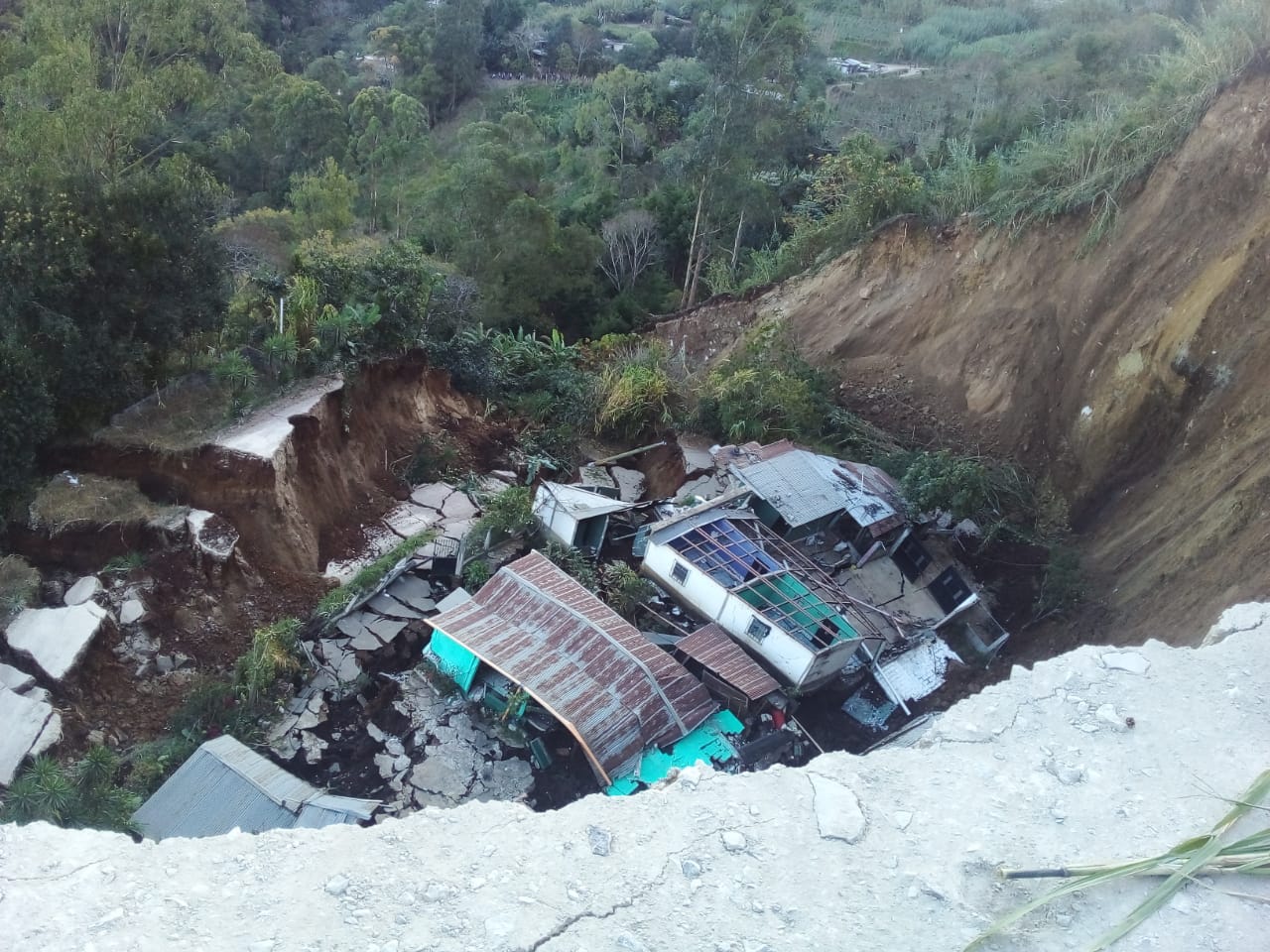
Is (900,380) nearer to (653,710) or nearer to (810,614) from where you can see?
(810,614)

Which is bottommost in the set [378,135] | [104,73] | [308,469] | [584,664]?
[378,135]

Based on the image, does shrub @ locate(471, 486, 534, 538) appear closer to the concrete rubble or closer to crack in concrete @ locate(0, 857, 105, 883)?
the concrete rubble

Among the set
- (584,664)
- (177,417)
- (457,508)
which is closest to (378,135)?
(177,417)

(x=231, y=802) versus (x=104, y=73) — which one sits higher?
(x=104, y=73)

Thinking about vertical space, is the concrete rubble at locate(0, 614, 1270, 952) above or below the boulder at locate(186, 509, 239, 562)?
above

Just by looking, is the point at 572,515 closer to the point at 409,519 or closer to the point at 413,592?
the point at 413,592

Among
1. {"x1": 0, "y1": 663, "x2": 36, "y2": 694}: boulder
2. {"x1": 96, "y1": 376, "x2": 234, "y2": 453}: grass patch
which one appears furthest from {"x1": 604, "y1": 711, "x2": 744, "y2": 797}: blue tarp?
{"x1": 96, "y1": 376, "x2": 234, "y2": 453}: grass patch
